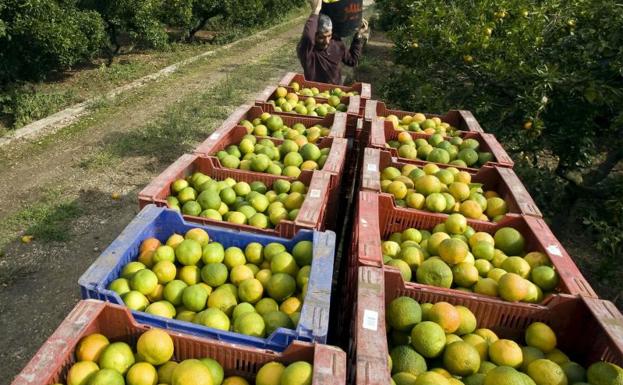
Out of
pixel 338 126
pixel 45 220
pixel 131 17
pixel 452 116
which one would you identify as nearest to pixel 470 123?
pixel 452 116

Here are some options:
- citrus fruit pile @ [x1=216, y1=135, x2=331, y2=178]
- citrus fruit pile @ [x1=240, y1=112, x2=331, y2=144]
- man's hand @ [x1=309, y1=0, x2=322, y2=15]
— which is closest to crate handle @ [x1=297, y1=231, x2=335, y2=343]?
citrus fruit pile @ [x1=216, y1=135, x2=331, y2=178]

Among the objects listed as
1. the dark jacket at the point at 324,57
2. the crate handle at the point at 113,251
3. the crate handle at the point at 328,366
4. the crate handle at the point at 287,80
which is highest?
the dark jacket at the point at 324,57

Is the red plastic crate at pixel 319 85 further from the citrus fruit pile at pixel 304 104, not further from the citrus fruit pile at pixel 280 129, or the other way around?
the citrus fruit pile at pixel 280 129

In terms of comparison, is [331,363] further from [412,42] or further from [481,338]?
[412,42]

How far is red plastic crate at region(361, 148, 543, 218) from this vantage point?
291 cm

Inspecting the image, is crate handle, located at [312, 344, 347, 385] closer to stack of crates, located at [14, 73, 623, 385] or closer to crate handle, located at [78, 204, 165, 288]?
stack of crates, located at [14, 73, 623, 385]

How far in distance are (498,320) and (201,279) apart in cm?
A: 155

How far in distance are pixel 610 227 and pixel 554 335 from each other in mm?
2742

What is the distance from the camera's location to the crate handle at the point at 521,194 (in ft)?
9.30

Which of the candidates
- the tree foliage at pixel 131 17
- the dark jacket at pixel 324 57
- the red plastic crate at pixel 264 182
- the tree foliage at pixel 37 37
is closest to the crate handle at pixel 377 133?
the red plastic crate at pixel 264 182

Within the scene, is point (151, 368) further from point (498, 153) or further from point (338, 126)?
point (498, 153)

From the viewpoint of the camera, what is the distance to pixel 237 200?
3.08 metres

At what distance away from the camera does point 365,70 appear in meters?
12.2

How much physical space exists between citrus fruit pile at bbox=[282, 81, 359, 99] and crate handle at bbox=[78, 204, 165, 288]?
10.2ft
